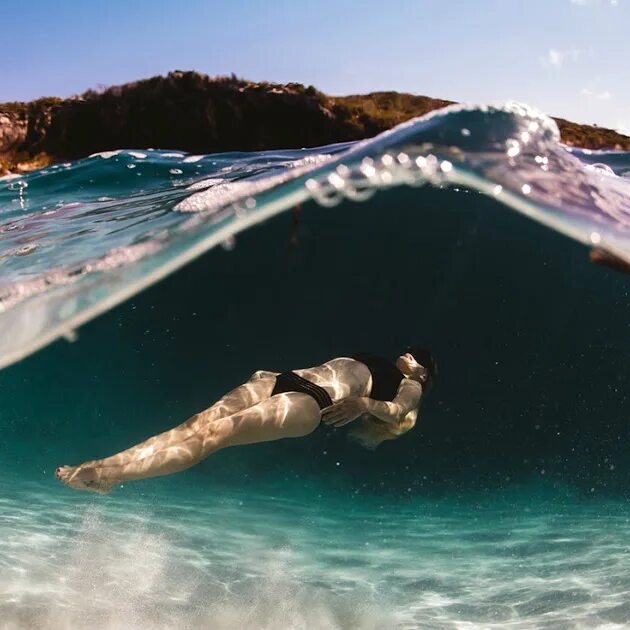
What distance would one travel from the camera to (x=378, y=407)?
5.95 meters

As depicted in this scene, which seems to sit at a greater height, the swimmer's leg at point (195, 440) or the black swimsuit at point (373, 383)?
the black swimsuit at point (373, 383)

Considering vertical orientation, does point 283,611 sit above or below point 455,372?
below

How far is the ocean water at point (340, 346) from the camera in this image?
774cm

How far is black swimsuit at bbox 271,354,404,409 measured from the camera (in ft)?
19.3

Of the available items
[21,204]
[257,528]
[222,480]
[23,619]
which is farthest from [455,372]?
[23,619]

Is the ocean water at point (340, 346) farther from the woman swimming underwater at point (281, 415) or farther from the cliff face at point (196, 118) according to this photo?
the woman swimming underwater at point (281, 415)

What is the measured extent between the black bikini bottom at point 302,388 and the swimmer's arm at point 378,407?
0.17m

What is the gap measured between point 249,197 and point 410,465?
22385 mm

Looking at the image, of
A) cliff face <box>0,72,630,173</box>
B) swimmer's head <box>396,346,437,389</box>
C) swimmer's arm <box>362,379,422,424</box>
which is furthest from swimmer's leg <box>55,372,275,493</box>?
cliff face <box>0,72,630,173</box>

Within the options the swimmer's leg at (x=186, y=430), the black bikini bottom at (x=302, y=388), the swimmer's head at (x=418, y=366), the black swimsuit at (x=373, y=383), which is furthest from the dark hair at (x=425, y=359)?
the swimmer's leg at (x=186, y=430)

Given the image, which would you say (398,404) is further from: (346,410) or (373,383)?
(346,410)

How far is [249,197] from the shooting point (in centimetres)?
1019

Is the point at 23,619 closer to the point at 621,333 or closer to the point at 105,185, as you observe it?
the point at 105,185

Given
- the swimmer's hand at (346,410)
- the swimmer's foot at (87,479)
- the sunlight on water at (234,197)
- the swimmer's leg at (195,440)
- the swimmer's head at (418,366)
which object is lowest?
the swimmer's foot at (87,479)
